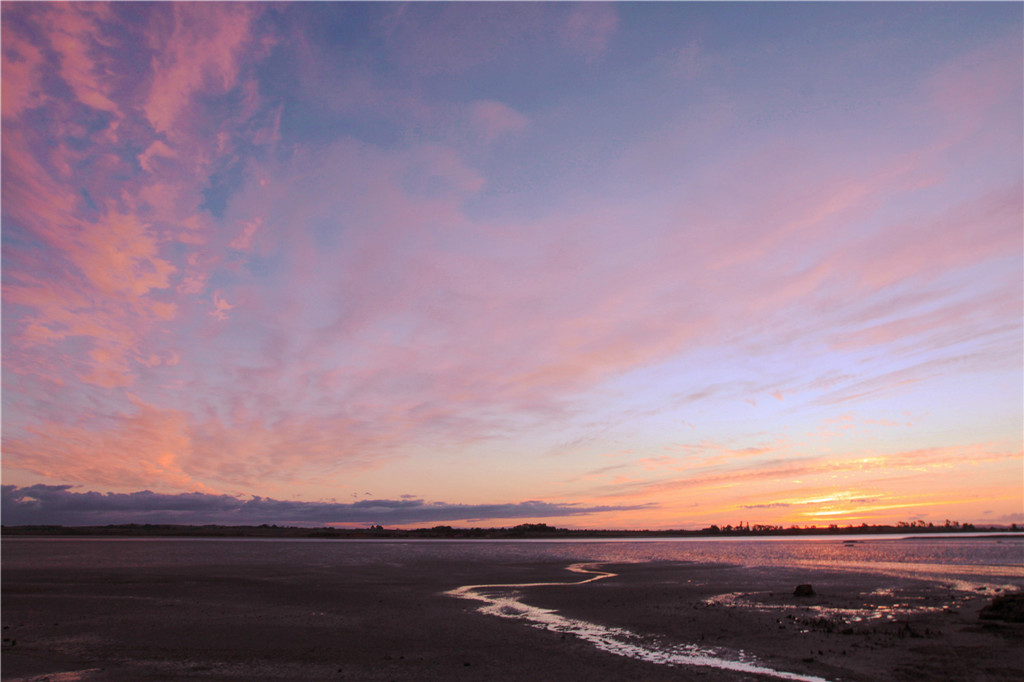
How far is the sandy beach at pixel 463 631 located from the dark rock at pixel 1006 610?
2.70 ft

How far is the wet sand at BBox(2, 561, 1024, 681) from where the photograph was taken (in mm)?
16812

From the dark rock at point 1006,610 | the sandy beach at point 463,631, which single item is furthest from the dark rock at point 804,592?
the dark rock at point 1006,610

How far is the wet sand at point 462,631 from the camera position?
55.2ft

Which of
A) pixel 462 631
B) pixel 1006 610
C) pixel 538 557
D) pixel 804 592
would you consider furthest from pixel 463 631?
pixel 538 557

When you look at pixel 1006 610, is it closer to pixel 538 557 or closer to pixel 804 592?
pixel 804 592

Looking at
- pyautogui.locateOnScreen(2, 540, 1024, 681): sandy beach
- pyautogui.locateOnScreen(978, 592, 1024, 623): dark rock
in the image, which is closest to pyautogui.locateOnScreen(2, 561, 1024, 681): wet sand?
pyautogui.locateOnScreen(2, 540, 1024, 681): sandy beach

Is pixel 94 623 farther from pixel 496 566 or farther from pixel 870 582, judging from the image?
pixel 870 582

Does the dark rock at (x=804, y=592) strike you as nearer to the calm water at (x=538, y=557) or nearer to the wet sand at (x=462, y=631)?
the wet sand at (x=462, y=631)

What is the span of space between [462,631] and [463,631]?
0.15 feet

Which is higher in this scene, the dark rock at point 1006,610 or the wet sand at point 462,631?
the dark rock at point 1006,610

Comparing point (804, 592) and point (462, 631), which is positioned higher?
point (462, 631)

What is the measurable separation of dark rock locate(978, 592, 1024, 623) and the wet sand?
890 mm

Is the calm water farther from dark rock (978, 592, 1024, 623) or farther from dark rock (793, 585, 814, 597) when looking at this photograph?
dark rock (978, 592, 1024, 623)

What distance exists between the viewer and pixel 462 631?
2311 cm
